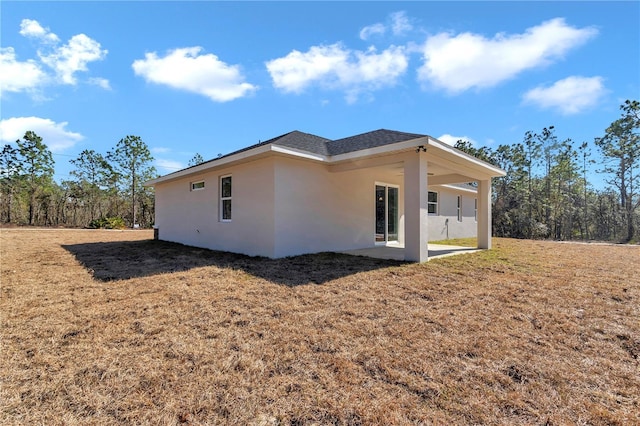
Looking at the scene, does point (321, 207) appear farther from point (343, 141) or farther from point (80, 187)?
point (80, 187)

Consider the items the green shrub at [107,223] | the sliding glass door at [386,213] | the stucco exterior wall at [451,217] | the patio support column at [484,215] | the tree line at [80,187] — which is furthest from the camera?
the tree line at [80,187]

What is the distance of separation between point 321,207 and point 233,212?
2.64m

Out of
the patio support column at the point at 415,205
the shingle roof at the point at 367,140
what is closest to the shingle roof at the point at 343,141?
the shingle roof at the point at 367,140

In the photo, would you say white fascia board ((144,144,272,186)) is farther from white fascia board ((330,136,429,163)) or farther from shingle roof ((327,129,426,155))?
shingle roof ((327,129,426,155))

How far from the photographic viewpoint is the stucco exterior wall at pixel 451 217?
45.9ft

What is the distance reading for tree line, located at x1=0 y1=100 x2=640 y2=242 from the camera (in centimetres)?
1831

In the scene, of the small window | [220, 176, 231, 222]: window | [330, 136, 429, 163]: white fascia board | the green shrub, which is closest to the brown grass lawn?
[330, 136, 429, 163]: white fascia board

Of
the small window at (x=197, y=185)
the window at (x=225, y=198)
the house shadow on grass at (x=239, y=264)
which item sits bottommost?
the house shadow on grass at (x=239, y=264)

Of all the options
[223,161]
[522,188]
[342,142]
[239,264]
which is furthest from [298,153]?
[522,188]

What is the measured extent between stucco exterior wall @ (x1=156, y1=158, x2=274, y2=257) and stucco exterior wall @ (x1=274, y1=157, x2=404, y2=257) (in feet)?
1.05

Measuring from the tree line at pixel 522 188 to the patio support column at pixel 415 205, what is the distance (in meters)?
17.1

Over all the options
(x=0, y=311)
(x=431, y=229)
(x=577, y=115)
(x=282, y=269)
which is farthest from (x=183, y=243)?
(x=577, y=115)

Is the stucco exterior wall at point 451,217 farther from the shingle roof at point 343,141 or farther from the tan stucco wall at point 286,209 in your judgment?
the shingle roof at point 343,141

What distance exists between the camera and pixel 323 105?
1337cm
